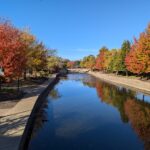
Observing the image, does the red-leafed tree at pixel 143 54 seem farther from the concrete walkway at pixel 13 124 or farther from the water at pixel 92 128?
the concrete walkway at pixel 13 124

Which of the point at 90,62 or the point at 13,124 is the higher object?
Result: the point at 90,62

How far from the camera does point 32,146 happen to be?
46.1ft

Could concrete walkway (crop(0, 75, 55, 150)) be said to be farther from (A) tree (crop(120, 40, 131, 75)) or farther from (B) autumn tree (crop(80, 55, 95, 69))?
(B) autumn tree (crop(80, 55, 95, 69))

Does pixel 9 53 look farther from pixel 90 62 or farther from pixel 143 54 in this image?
pixel 90 62

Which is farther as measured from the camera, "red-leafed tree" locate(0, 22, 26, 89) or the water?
"red-leafed tree" locate(0, 22, 26, 89)

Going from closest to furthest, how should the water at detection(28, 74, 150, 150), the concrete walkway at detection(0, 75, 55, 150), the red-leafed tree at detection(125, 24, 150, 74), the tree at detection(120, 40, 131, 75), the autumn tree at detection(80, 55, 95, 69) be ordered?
the concrete walkway at detection(0, 75, 55, 150) < the water at detection(28, 74, 150, 150) < the red-leafed tree at detection(125, 24, 150, 74) < the tree at detection(120, 40, 131, 75) < the autumn tree at detection(80, 55, 95, 69)

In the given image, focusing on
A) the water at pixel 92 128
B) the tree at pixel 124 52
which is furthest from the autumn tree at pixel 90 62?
the water at pixel 92 128

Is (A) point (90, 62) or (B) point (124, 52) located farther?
(A) point (90, 62)

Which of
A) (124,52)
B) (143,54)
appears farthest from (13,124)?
(124,52)

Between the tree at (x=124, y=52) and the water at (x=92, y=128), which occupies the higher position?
the tree at (x=124, y=52)

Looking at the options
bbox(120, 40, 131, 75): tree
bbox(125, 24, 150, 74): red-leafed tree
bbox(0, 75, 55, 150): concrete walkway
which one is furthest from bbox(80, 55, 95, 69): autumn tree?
bbox(0, 75, 55, 150): concrete walkway

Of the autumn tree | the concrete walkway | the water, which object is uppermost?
the autumn tree

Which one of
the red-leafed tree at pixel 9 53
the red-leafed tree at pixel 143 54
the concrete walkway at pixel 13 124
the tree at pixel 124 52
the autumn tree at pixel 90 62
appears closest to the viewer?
the concrete walkway at pixel 13 124

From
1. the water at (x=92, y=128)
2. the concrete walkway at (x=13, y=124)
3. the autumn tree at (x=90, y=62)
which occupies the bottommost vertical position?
the water at (x=92, y=128)
